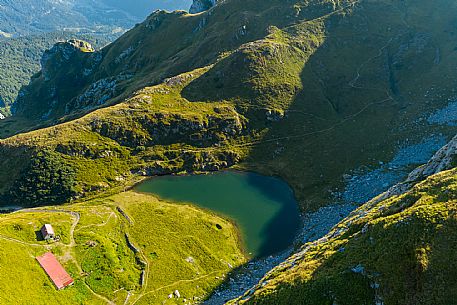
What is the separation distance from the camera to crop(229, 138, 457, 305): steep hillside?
3572 cm

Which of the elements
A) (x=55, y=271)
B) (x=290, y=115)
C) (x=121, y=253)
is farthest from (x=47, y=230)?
(x=290, y=115)

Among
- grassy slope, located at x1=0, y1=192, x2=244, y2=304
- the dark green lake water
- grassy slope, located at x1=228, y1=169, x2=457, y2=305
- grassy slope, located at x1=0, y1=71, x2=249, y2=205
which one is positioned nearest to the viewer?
grassy slope, located at x1=228, y1=169, x2=457, y2=305

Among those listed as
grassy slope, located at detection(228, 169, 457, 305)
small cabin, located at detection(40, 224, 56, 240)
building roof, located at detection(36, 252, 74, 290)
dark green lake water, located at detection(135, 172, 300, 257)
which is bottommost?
dark green lake water, located at detection(135, 172, 300, 257)

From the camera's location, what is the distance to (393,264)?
38.1 metres

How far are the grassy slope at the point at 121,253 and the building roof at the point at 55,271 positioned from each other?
122 cm

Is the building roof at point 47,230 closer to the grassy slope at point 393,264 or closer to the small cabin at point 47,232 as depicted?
the small cabin at point 47,232

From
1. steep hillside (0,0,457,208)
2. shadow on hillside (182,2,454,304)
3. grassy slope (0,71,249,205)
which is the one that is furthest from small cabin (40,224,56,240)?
shadow on hillside (182,2,454,304)

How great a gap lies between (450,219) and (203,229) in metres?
74.5

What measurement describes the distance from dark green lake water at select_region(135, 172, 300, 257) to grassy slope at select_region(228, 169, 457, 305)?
53938 millimetres

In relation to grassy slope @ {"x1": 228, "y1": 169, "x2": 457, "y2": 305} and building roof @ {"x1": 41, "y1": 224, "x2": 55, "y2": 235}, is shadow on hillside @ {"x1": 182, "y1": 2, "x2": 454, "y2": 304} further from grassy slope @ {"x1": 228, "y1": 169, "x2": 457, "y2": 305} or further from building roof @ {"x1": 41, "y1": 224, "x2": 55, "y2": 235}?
grassy slope @ {"x1": 228, "y1": 169, "x2": 457, "y2": 305}

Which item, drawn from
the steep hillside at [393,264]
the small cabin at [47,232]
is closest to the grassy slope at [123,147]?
the small cabin at [47,232]

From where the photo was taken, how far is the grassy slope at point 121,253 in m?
79.5

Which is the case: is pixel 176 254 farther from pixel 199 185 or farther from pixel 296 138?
pixel 296 138

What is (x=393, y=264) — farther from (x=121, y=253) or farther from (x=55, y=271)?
(x=55, y=271)
